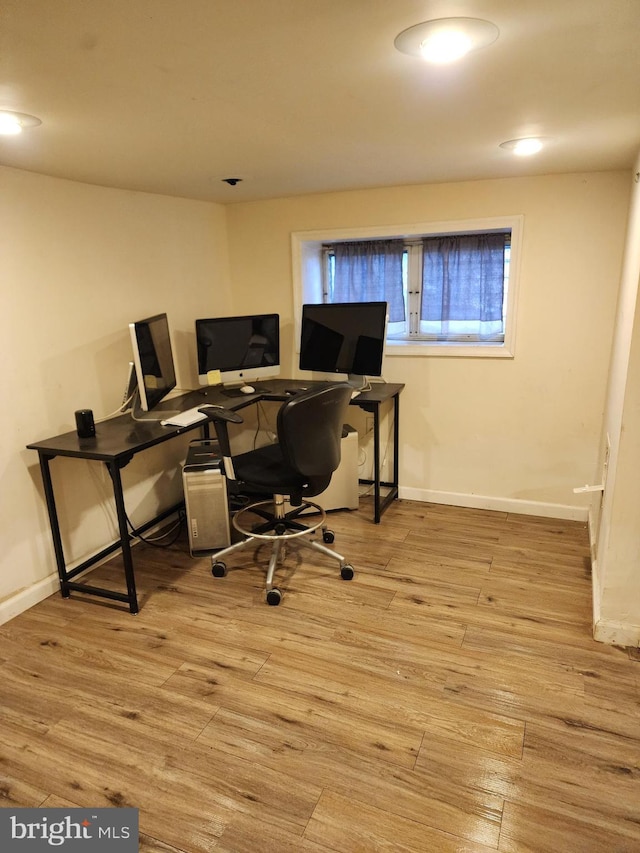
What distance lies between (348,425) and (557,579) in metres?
1.64

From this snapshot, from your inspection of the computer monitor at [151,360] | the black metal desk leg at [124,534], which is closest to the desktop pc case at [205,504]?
the computer monitor at [151,360]

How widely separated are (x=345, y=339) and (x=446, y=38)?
2.27 meters

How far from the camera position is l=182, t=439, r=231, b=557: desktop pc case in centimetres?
305

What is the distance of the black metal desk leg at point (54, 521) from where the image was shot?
2.55m

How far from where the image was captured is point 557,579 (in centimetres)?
281

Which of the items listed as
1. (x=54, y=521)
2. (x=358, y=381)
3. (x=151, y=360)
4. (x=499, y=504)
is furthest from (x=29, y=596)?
(x=499, y=504)

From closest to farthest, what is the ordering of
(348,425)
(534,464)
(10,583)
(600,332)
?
(10,583) < (600,332) < (534,464) < (348,425)

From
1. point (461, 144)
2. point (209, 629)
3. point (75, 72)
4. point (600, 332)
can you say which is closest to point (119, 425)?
point (209, 629)

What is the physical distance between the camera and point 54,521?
2641mm

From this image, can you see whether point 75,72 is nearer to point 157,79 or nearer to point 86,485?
point 157,79

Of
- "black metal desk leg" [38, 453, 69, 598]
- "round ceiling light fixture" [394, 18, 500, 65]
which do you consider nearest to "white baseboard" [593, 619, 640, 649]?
"round ceiling light fixture" [394, 18, 500, 65]

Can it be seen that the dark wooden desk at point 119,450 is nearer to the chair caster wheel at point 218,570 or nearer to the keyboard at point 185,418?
the keyboard at point 185,418

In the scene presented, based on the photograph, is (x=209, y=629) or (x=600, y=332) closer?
(x=209, y=629)

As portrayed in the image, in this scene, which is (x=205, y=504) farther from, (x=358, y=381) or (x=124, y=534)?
(x=358, y=381)
